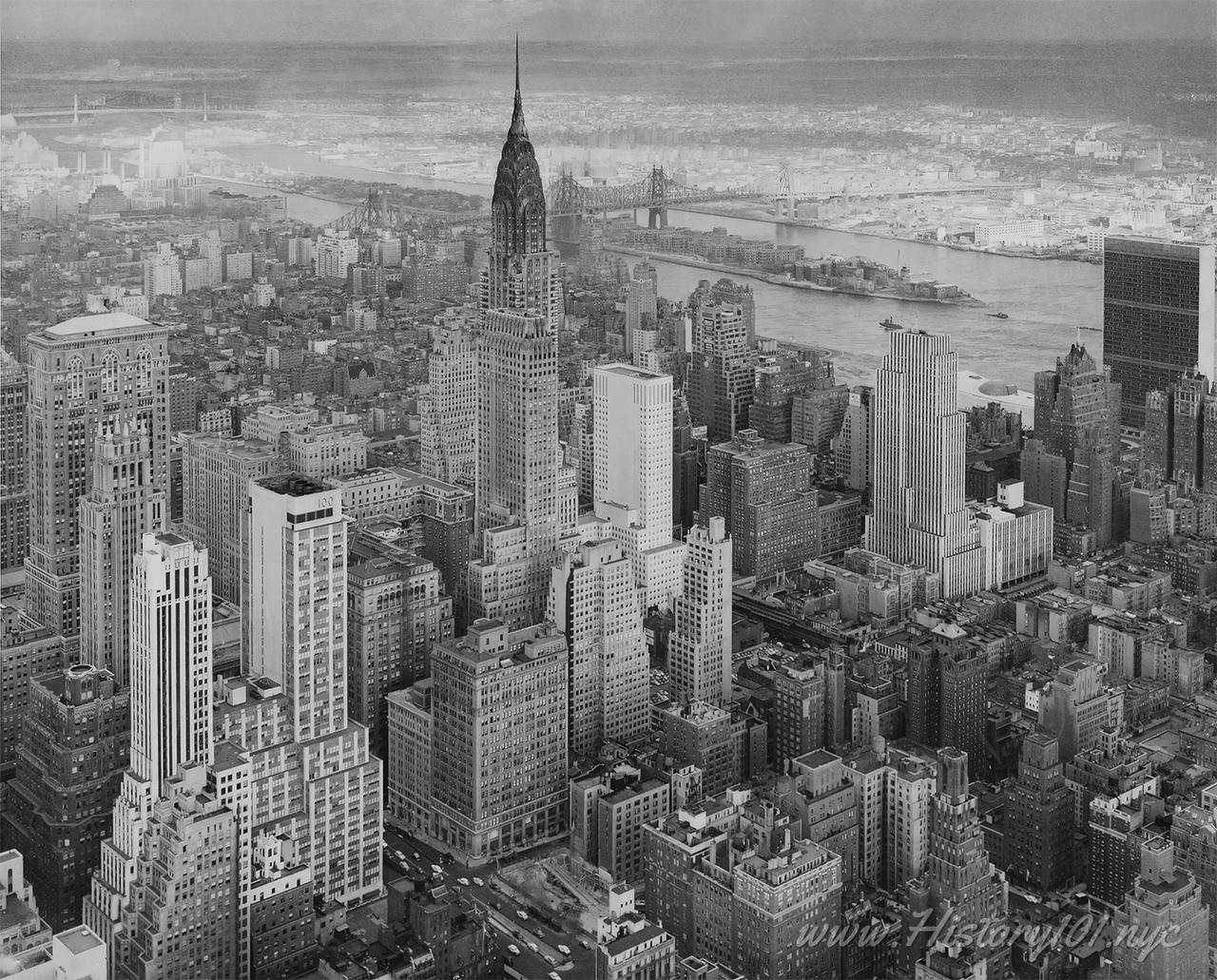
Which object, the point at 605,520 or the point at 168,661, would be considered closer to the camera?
the point at 168,661

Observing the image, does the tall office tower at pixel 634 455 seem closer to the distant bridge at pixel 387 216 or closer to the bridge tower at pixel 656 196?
the distant bridge at pixel 387 216

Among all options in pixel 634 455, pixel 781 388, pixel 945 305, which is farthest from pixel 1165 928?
pixel 945 305

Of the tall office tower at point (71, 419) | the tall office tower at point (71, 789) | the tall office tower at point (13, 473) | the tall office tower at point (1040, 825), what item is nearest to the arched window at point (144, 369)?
the tall office tower at point (71, 419)

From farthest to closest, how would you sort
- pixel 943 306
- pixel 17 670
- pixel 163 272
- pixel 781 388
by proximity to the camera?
1. pixel 943 306
2. pixel 781 388
3. pixel 163 272
4. pixel 17 670

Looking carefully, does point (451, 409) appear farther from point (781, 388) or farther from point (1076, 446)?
point (1076, 446)

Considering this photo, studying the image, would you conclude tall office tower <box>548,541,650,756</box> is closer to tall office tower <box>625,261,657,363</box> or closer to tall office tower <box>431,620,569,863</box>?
tall office tower <box>431,620,569,863</box>

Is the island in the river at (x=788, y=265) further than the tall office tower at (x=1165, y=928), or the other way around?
the island in the river at (x=788, y=265)

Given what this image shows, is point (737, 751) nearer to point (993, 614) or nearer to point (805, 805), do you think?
point (805, 805)
